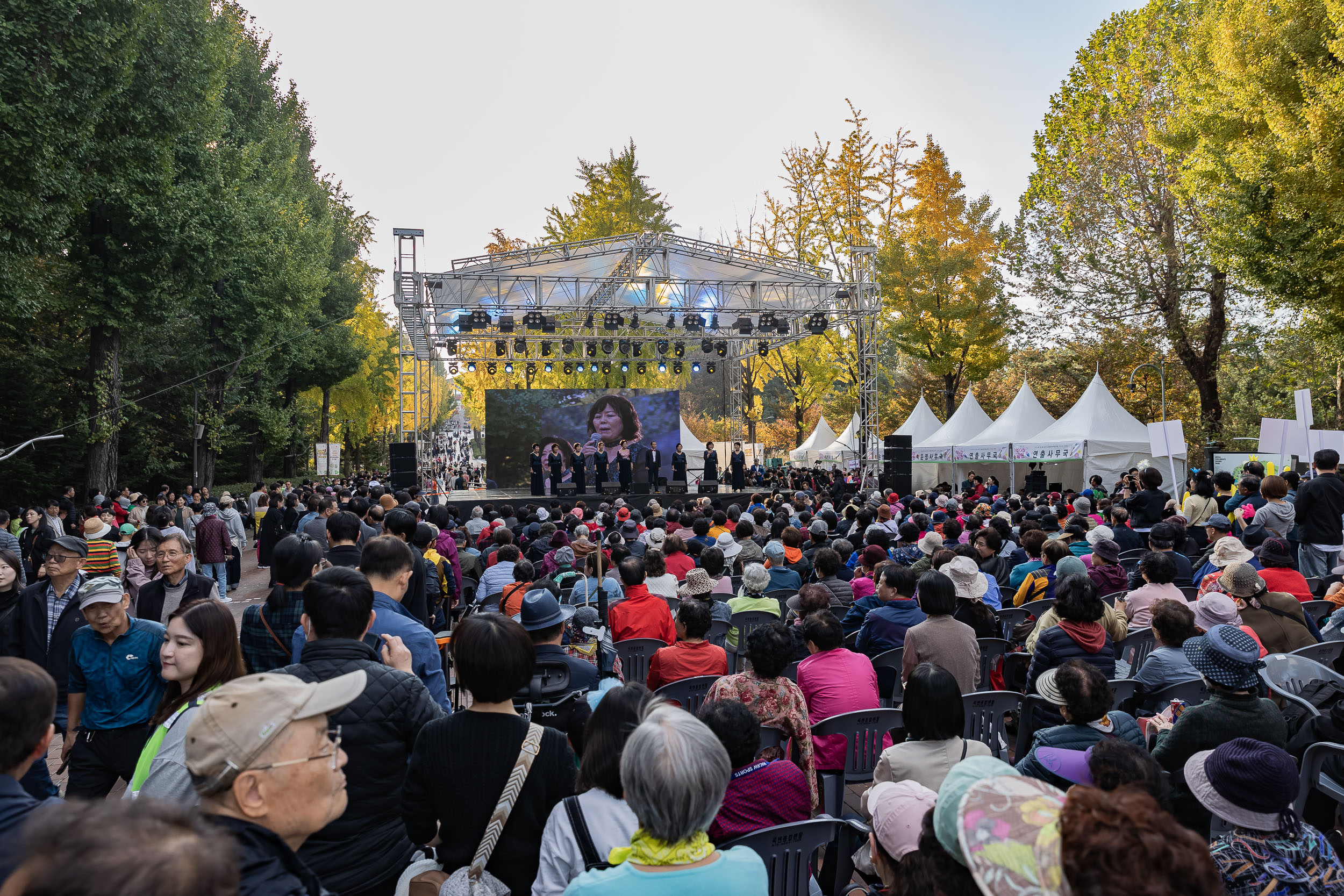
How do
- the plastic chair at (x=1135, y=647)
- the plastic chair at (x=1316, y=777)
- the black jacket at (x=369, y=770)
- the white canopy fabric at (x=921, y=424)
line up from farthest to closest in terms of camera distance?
1. the white canopy fabric at (x=921, y=424)
2. the plastic chair at (x=1135, y=647)
3. the plastic chair at (x=1316, y=777)
4. the black jacket at (x=369, y=770)

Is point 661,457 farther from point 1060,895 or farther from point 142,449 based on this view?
point 1060,895

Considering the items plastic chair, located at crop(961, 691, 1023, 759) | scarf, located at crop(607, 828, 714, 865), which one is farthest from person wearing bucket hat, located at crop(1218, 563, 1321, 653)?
scarf, located at crop(607, 828, 714, 865)

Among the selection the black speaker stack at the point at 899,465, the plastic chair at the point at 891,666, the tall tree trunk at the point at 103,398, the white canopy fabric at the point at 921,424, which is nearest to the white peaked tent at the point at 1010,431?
the black speaker stack at the point at 899,465

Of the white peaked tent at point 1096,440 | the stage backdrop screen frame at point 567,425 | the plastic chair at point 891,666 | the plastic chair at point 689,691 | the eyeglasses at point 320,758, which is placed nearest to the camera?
the eyeglasses at point 320,758

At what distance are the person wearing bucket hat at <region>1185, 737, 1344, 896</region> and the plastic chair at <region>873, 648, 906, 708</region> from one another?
89.1 inches

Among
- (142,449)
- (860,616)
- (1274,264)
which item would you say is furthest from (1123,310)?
(142,449)

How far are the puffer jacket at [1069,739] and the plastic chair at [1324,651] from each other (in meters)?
1.80

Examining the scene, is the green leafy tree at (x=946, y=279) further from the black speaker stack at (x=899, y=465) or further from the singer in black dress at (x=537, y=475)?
the singer in black dress at (x=537, y=475)

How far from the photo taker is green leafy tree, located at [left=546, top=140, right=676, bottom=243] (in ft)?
94.5

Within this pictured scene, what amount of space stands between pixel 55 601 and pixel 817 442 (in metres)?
25.8

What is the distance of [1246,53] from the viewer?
12.8 m

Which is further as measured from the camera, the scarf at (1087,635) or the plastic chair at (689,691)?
the plastic chair at (689,691)

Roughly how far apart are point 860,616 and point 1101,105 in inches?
873

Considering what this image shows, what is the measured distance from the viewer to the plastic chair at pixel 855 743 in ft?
10.7
